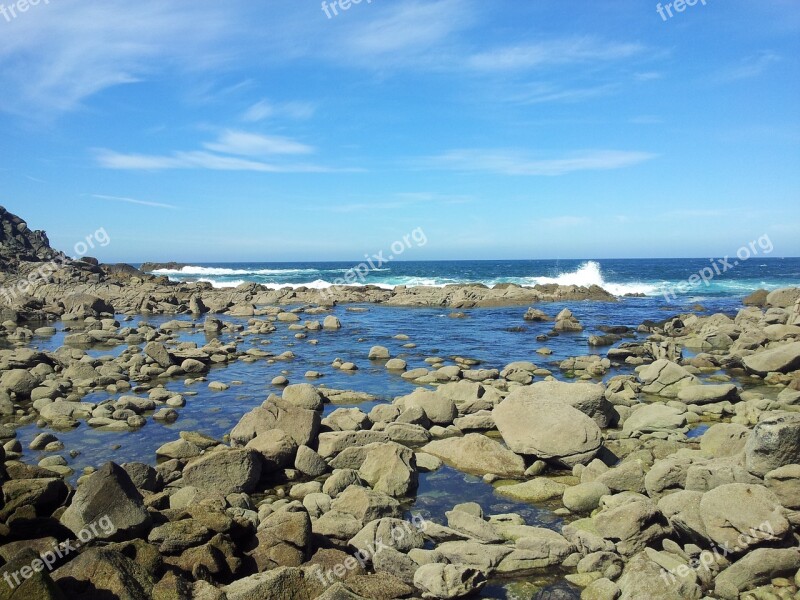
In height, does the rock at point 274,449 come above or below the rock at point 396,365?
above

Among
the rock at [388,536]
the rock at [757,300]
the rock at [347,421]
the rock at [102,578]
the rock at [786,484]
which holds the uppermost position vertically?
the rock at [102,578]

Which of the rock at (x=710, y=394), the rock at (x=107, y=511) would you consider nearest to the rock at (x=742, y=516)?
the rock at (x=107, y=511)

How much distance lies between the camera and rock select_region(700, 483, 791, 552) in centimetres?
Answer: 702

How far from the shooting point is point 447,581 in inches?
263

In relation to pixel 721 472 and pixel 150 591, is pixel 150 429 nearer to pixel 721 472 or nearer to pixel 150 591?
pixel 150 591

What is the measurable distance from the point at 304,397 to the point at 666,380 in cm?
1099

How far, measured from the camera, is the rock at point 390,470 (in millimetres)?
9922

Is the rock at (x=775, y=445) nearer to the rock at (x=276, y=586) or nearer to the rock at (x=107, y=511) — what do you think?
the rock at (x=276, y=586)

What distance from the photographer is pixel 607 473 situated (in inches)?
380

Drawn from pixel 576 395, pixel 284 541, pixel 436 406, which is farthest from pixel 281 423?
pixel 576 395

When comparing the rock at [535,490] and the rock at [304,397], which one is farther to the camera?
the rock at [304,397]

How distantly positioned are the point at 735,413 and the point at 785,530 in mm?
8291

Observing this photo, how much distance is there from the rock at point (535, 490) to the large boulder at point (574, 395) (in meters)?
2.23

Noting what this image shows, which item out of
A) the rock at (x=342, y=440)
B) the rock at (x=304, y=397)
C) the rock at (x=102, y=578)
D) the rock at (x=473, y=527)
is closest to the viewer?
the rock at (x=102, y=578)
